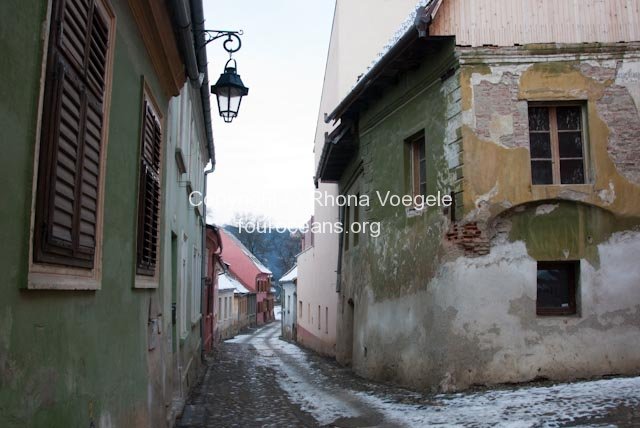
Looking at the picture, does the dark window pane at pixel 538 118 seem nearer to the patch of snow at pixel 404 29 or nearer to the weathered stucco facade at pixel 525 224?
the weathered stucco facade at pixel 525 224

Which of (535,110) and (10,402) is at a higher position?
(535,110)

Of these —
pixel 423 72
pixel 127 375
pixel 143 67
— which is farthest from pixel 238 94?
pixel 127 375

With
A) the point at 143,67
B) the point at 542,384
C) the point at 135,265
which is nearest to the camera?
the point at 135,265

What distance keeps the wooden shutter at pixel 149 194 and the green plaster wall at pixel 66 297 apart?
0.84 ft

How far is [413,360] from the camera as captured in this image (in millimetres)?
10367

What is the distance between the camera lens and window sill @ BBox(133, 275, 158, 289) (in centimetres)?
488

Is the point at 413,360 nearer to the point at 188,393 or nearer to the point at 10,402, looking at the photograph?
the point at 188,393

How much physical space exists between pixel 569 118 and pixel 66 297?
8.79 metres

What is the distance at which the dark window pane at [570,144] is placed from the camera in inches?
383

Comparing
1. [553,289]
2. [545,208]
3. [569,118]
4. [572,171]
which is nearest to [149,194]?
[545,208]

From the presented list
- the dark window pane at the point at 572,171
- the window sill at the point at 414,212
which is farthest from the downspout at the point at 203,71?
the dark window pane at the point at 572,171

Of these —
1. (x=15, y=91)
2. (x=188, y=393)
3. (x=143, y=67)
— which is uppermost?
(x=143, y=67)

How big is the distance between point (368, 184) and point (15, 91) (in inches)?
430

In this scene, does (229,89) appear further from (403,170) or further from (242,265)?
(242,265)
